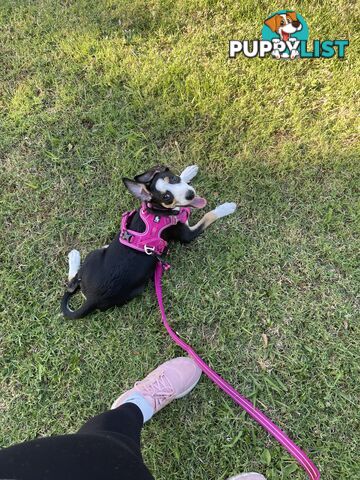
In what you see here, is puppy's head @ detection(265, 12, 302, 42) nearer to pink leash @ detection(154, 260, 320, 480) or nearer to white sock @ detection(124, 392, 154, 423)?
pink leash @ detection(154, 260, 320, 480)

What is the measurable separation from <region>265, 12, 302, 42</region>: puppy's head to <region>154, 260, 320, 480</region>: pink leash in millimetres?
2623

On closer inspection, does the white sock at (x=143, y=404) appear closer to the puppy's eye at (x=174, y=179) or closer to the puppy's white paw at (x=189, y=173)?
the puppy's eye at (x=174, y=179)

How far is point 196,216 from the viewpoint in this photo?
3.65m

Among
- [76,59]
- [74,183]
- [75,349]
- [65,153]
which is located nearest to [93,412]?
[75,349]

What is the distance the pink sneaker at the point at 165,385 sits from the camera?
2990 mm

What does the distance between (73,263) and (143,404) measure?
4.39 feet

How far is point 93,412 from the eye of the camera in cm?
323

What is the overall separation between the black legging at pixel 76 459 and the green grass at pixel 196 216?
3.75 ft

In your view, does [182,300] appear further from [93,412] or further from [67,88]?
[67,88]

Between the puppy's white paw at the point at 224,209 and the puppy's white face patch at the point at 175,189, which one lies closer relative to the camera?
the puppy's white face patch at the point at 175,189

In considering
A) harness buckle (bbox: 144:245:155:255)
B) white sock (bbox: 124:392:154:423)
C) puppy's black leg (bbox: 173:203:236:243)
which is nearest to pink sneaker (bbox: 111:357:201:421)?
white sock (bbox: 124:392:154:423)

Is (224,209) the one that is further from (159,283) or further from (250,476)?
(250,476)

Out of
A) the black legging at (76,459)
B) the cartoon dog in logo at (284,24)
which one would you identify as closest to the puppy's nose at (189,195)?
the black legging at (76,459)

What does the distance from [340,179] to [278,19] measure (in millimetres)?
1790
